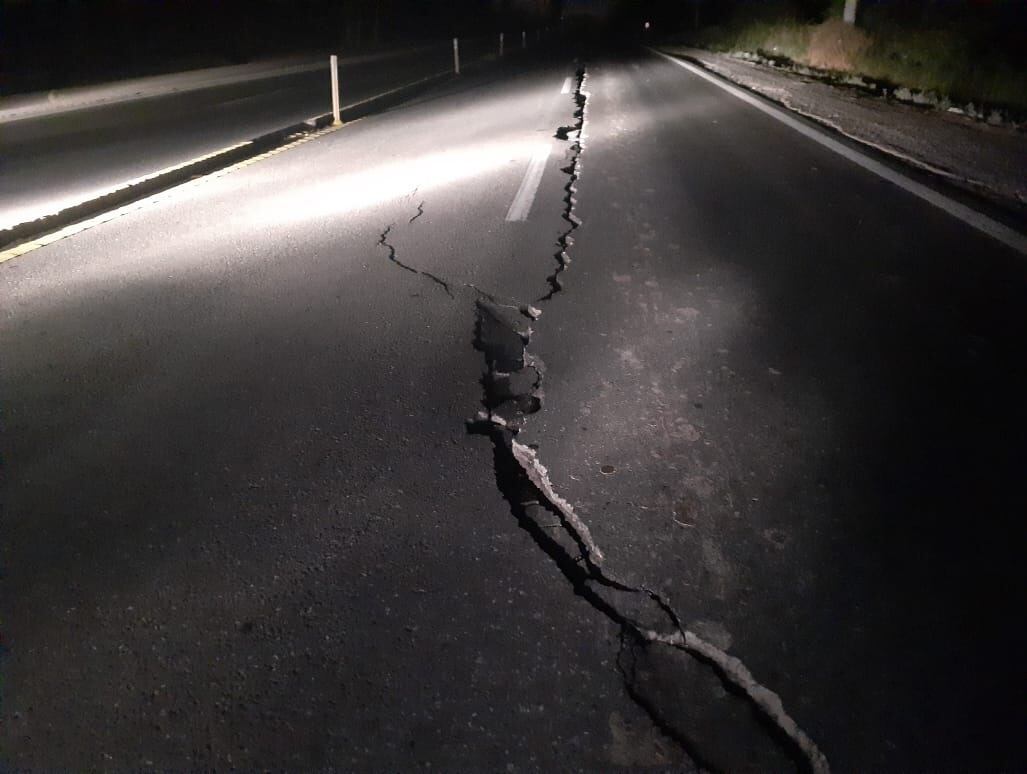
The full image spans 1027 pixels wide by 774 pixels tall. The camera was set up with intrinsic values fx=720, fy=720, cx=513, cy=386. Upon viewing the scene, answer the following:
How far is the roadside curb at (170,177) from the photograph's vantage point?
6.83m

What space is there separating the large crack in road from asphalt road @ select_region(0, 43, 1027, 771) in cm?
1

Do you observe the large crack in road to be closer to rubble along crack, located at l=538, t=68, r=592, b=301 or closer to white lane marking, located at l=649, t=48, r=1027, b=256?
rubble along crack, located at l=538, t=68, r=592, b=301

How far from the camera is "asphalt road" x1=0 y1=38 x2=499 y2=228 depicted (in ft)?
27.7

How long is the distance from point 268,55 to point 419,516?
35462 millimetres

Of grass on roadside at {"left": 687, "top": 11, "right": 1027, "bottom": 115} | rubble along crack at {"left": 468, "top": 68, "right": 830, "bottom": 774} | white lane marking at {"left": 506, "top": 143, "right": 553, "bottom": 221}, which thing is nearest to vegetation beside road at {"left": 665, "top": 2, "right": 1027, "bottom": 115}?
grass on roadside at {"left": 687, "top": 11, "right": 1027, "bottom": 115}

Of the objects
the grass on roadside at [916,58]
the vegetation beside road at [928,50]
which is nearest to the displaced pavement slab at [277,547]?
the vegetation beside road at [928,50]

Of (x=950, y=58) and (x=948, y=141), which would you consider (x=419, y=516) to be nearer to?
(x=948, y=141)

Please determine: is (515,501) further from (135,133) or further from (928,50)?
(928,50)

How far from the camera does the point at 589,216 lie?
668 cm

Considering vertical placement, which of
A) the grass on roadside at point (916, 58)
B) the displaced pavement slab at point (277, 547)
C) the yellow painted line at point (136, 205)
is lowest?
the displaced pavement slab at point (277, 547)

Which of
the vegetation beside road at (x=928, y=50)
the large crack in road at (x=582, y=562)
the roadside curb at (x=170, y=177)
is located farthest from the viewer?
the vegetation beside road at (x=928, y=50)

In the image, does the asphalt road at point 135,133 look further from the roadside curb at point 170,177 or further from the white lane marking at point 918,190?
the white lane marking at point 918,190

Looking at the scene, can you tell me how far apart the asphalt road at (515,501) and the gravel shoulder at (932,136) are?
1875 millimetres

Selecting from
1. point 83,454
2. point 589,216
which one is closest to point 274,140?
point 589,216
